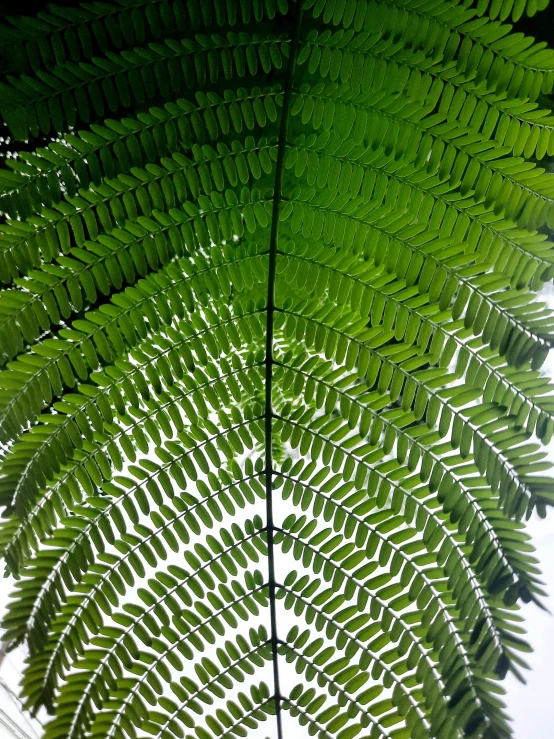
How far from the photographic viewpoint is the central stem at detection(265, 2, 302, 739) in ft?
3.69

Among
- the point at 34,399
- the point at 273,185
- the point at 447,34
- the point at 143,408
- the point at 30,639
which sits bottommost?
the point at 30,639

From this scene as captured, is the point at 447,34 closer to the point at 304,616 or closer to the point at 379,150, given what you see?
the point at 379,150

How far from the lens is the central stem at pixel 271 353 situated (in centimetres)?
113

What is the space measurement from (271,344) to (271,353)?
2 centimetres

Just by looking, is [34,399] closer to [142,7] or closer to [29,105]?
[29,105]

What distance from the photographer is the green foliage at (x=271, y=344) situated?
1.05 metres

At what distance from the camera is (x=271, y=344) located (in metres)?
1.18

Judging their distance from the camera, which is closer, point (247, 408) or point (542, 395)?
point (542, 395)

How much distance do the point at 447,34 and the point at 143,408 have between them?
0.86m

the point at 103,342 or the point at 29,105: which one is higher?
the point at 29,105

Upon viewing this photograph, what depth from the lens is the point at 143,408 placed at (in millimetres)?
1158

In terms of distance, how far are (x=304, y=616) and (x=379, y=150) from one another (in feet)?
2.84

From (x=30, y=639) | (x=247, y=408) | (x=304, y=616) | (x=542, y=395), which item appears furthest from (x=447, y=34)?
(x=30, y=639)

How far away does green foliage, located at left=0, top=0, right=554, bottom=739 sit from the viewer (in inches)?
41.4
